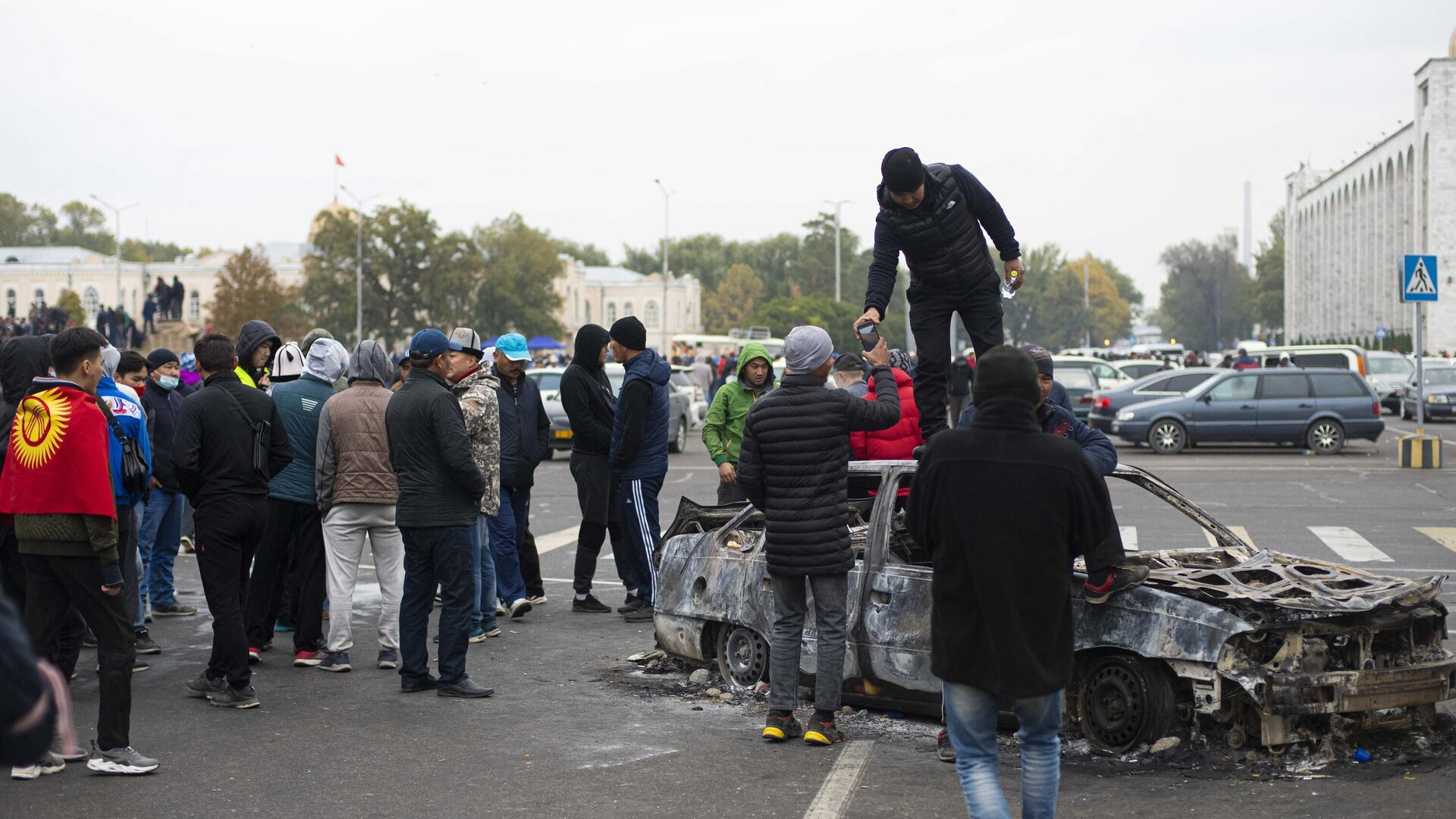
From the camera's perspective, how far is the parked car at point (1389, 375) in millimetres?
38438

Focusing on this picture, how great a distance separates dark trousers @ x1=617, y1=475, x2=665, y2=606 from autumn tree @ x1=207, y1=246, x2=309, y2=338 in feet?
235

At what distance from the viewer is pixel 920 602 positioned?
6.85m

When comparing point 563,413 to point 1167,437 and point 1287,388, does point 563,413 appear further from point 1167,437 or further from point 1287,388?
point 1287,388

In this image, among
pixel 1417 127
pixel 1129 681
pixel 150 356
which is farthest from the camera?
pixel 1417 127

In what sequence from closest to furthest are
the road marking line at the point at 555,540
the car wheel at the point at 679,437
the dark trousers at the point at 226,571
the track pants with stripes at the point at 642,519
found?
the dark trousers at the point at 226,571
the track pants with stripes at the point at 642,519
the road marking line at the point at 555,540
the car wheel at the point at 679,437

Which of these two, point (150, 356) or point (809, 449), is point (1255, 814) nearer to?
point (809, 449)

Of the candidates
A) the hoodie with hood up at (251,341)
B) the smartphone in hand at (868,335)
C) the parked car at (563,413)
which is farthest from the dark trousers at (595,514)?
the parked car at (563,413)

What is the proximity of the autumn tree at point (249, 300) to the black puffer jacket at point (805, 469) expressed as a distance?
75.6 m

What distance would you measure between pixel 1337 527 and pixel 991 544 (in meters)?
12.2

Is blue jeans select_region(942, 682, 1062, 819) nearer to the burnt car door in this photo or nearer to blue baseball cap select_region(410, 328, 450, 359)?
the burnt car door

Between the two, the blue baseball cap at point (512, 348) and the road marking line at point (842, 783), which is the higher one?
the blue baseball cap at point (512, 348)

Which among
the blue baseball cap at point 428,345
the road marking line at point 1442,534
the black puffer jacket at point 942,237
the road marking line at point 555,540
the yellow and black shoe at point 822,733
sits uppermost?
the black puffer jacket at point 942,237

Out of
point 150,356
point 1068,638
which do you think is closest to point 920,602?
point 1068,638

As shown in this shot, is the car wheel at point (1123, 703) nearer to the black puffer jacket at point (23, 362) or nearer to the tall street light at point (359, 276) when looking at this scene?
the black puffer jacket at point (23, 362)
